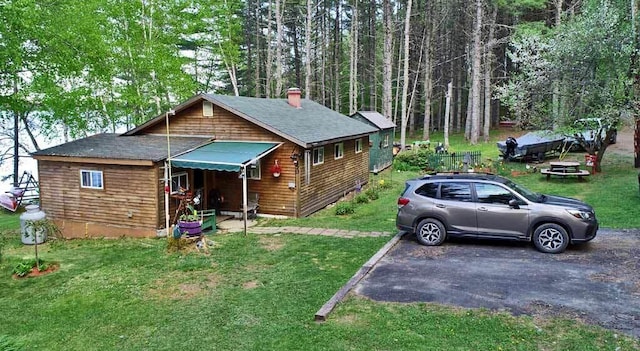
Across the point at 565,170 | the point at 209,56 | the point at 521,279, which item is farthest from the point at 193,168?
the point at 209,56

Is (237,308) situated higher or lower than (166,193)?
lower

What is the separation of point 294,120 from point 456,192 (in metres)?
8.83

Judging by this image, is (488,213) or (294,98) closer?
(488,213)

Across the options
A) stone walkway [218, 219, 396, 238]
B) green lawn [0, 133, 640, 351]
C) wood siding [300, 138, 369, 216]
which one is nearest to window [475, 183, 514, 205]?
green lawn [0, 133, 640, 351]

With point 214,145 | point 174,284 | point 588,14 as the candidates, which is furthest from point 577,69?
point 174,284

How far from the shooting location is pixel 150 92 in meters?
24.5

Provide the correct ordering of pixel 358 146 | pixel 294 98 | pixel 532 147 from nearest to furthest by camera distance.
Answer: pixel 294 98, pixel 358 146, pixel 532 147

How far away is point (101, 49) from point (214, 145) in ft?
22.4

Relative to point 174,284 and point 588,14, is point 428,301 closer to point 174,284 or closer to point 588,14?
point 174,284

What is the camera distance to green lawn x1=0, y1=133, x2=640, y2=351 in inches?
225

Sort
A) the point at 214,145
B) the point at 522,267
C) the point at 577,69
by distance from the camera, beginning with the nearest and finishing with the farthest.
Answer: the point at 522,267 < the point at 214,145 < the point at 577,69

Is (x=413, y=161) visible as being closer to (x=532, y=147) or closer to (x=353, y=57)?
(x=532, y=147)

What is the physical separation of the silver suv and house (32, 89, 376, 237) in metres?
5.18

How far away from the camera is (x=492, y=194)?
9.55 m
